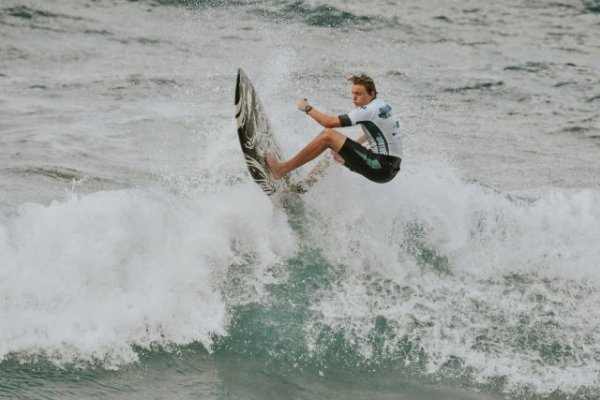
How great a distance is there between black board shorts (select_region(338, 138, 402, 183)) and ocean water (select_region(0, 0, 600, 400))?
830 mm

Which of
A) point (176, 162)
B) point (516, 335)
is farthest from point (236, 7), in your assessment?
point (516, 335)

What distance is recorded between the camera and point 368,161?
873 cm

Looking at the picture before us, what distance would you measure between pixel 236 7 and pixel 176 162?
8230 mm

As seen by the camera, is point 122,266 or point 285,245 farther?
point 285,245

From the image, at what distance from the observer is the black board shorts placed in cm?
866

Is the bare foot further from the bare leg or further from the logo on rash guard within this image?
the logo on rash guard

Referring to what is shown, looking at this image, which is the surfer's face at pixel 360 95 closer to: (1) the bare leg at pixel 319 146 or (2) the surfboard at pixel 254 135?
(1) the bare leg at pixel 319 146

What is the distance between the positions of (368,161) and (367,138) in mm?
293

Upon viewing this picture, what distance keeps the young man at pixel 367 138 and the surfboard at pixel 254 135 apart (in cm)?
13

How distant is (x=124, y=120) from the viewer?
13.4 meters

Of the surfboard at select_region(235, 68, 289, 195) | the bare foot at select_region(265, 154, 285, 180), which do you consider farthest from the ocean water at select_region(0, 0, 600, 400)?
the bare foot at select_region(265, 154, 285, 180)

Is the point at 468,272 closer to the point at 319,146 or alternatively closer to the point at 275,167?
the point at 319,146

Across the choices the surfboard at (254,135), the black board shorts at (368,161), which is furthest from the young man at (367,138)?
the surfboard at (254,135)

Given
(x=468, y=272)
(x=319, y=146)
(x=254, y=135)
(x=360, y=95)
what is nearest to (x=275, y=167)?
(x=254, y=135)
